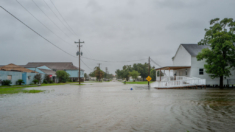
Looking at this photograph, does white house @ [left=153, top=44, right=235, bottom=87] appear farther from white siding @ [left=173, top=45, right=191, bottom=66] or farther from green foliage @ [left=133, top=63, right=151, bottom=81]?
green foliage @ [left=133, top=63, right=151, bottom=81]

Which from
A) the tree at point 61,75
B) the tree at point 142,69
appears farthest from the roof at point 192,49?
the tree at point 142,69

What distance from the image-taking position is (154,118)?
23.7 ft

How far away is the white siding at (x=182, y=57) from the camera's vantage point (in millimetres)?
33938

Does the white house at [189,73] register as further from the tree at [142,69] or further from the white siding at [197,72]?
the tree at [142,69]

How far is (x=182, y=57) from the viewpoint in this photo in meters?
36.6

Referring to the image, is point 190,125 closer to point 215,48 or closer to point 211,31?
point 215,48

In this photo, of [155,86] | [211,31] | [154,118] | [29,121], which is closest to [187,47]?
[211,31]

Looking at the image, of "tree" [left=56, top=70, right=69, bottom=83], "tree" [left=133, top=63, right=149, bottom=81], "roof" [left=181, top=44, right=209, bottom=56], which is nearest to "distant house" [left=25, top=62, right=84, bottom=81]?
"tree" [left=56, top=70, right=69, bottom=83]

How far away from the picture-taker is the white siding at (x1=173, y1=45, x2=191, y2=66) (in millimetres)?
33938

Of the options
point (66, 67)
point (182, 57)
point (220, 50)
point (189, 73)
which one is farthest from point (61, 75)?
point (220, 50)

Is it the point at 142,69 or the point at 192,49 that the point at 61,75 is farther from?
the point at 142,69

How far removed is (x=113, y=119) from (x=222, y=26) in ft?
96.4

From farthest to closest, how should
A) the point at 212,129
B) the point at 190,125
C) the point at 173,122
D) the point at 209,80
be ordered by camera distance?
the point at 209,80
the point at 173,122
the point at 190,125
the point at 212,129

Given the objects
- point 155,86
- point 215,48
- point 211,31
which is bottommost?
point 155,86
